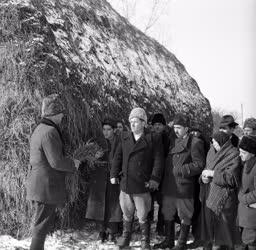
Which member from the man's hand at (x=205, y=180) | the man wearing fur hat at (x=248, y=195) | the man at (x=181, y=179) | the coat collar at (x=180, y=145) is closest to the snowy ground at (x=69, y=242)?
the man at (x=181, y=179)

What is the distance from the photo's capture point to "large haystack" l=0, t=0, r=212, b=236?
637 centimetres

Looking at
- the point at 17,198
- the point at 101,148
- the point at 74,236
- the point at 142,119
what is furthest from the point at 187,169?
the point at 17,198

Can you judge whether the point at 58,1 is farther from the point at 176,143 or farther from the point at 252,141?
the point at 252,141

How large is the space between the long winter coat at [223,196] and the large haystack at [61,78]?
79.2 inches

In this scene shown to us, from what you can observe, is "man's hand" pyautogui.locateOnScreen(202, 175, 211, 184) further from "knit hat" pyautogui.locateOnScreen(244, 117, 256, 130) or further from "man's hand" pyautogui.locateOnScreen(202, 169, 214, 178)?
"knit hat" pyautogui.locateOnScreen(244, 117, 256, 130)

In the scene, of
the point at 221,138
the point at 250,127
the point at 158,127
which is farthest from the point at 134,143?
the point at 250,127

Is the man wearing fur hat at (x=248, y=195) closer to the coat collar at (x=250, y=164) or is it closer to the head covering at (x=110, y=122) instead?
the coat collar at (x=250, y=164)

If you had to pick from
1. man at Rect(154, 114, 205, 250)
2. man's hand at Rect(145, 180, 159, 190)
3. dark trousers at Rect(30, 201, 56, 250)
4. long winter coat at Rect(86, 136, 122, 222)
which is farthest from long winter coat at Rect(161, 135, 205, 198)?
dark trousers at Rect(30, 201, 56, 250)

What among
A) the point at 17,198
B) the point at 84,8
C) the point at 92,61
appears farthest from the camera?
the point at 84,8

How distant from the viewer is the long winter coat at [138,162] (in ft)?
20.1

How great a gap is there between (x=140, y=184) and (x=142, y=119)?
89 cm

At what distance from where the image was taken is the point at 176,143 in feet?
21.1

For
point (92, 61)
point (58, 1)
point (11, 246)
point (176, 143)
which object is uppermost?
point (58, 1)

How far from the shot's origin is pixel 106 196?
6.73m
